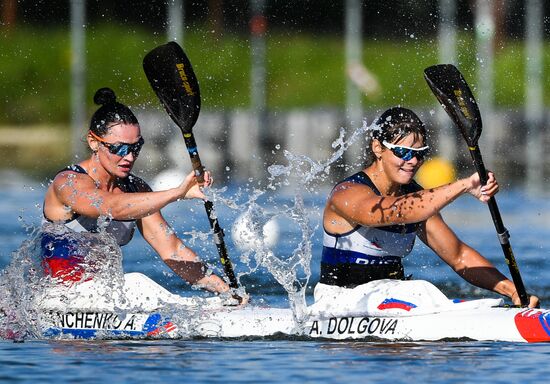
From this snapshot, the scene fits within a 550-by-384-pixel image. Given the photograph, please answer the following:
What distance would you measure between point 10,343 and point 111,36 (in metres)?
22.9

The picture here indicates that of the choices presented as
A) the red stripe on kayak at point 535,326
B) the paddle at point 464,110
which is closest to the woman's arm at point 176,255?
the paddle at point 464,110

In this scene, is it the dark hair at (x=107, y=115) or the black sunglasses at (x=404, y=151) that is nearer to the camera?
the black sunglasses at (x=404, y=151)

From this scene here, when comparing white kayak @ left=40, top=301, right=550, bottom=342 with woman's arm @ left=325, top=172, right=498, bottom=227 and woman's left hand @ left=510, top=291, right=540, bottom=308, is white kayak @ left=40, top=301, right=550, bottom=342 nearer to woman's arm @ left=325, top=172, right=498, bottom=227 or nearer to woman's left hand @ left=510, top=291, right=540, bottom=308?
woman's left hand @ left=510, top=291, right=540, bottom=308

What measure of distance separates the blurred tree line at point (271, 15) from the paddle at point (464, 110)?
1934 centimetres

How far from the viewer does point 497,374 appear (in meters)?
7.65

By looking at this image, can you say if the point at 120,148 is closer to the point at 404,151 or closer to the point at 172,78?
the point at 172,78

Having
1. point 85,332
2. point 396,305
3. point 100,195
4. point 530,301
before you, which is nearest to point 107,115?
point 100,195

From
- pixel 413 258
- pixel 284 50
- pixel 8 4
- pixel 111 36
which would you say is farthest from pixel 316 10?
pixel 413 258

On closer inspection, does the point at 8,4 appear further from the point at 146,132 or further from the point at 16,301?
the point at 16,301

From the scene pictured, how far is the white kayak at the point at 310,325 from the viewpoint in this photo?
851cm

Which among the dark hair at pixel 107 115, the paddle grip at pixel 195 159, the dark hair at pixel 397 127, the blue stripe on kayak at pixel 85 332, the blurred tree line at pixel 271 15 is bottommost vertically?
the blue stripe on kayak at pixel 85 332

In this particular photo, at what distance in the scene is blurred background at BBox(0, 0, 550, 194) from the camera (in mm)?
23031

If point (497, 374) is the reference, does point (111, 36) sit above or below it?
above

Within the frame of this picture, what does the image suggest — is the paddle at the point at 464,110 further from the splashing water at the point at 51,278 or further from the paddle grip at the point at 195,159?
the splashing water at the point at 51,278
